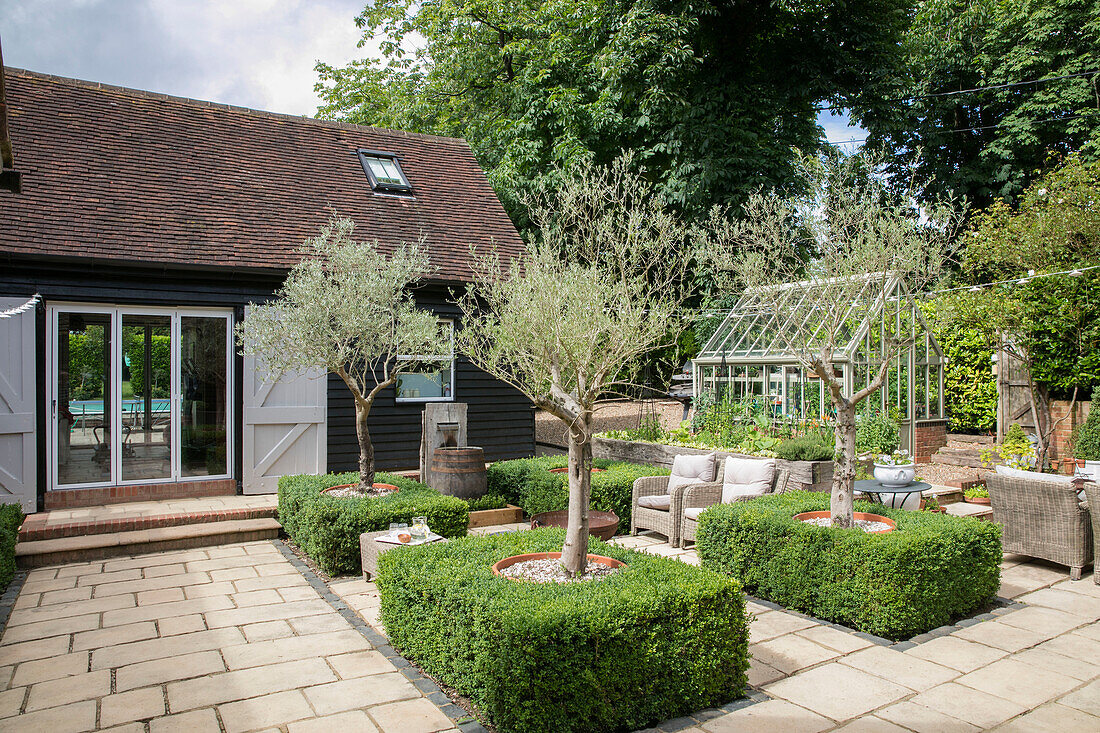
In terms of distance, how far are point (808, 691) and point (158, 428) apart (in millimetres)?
8300

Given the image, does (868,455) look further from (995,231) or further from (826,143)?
(826,143)

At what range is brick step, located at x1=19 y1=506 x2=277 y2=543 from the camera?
24.0 ft

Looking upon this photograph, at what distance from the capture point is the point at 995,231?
12.2 m

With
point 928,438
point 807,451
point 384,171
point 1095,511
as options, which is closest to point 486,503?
point 807,451

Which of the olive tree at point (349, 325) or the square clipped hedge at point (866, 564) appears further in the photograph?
the olive tree at point (349, 325)

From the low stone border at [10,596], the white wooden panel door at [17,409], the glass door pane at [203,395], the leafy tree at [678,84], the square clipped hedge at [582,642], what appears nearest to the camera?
the square clipped hedge at [582,642]

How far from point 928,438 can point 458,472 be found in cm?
769

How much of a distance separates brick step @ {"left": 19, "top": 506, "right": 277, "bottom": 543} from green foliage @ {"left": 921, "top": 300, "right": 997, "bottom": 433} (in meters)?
11.3

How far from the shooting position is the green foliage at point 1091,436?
10.1 meters

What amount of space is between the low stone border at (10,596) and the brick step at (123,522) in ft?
2.21

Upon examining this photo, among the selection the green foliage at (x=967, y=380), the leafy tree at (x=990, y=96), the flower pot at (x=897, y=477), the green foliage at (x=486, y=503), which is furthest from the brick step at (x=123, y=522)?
the leafy tree at (x=990, y=96)

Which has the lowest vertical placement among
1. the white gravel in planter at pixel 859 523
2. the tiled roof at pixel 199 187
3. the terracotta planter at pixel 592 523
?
the terracotta planter at pixel 592 523

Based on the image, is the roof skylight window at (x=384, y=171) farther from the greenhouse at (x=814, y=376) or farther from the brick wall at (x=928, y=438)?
the brick wall at (x=928, y=438)

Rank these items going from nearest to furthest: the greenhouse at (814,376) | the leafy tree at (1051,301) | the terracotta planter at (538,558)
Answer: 1. the terracotta planter at (538,558)
2. the greenhouse at (814,376)
3. the leafy tree at (1051,301)
